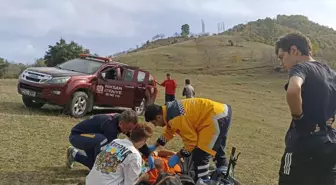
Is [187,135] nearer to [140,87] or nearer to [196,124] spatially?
[196,124]

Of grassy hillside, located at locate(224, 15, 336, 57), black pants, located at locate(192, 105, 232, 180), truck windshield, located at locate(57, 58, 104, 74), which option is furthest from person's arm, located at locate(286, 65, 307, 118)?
grassy hillside, located at locate(224, 15, 336, 57)

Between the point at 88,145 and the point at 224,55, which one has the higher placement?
the point at 224,55

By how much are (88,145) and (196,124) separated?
1.59 meters

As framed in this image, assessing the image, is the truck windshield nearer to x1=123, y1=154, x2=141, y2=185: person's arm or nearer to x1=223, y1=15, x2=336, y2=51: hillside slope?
x1=123, y1=154, x2=141, y2=185: person's arm

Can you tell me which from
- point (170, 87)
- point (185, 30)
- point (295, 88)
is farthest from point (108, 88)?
point (185, 30)

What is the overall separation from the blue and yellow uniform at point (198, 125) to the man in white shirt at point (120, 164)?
1.13 meters

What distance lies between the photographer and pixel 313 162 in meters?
3.42

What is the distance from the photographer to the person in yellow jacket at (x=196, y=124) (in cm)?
553

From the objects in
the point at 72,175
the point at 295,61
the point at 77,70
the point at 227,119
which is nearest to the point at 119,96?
the point at 77,70

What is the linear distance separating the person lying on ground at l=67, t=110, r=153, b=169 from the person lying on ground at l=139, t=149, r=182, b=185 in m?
0.24

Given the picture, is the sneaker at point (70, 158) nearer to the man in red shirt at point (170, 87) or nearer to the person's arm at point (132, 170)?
the person's arm at point (132, 170)

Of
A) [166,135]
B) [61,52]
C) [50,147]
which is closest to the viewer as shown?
[166,135]

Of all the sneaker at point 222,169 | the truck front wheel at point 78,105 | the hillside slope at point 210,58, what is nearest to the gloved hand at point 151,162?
the sneaker at point 222,169

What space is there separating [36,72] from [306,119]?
9.08 m
